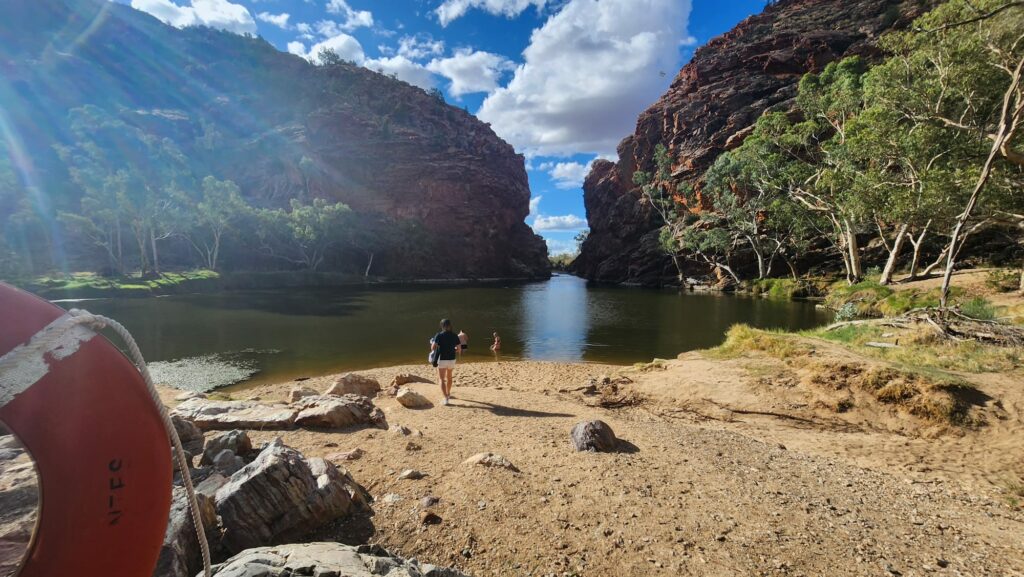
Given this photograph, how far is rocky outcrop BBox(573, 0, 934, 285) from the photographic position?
49.1 metres

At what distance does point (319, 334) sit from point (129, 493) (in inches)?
713

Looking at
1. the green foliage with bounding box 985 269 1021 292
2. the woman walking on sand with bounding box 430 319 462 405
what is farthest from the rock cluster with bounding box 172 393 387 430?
the green foliage with bounding box 985 269 1021 292

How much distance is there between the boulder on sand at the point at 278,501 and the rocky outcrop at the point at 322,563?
2.39 feet

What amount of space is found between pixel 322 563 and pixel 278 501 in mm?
1155

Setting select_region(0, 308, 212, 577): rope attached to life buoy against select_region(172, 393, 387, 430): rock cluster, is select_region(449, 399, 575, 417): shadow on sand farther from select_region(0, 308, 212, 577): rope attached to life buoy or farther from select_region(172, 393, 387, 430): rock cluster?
select_region(0, 308, 212, 577): rope attached to life buoy

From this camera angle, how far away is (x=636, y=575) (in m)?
2.88

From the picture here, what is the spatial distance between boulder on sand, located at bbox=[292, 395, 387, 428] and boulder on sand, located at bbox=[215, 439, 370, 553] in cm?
261

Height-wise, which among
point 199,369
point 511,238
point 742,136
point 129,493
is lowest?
point 199,369

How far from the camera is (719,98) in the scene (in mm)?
54750

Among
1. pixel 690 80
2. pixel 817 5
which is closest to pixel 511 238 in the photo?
pixel 690 80

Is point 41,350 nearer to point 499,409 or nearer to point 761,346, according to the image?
point 499,409

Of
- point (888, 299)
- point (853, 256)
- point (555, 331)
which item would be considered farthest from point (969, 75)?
point (555, 331)

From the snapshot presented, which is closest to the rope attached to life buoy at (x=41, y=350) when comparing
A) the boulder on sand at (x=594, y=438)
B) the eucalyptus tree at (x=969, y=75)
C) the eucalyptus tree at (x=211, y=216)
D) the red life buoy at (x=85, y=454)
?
the red life buoy at (x=85, y=454)

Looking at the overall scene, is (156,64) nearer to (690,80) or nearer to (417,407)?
(690,80)
